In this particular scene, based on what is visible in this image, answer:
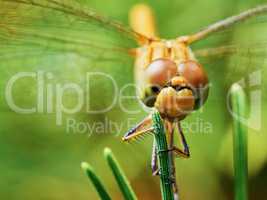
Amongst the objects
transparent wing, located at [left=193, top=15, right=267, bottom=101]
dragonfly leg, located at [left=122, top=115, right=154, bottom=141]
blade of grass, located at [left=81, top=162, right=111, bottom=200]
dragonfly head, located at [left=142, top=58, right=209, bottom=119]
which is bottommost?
blade of grass, located at [left=81, top=162, right=111, bottom=200]

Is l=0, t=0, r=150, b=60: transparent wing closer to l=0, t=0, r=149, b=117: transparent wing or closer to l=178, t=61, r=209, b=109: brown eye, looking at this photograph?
l=0, t=0, r=149, b=117: transparent wing

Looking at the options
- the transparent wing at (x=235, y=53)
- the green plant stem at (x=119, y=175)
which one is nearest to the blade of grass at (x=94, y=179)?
the green plant stem at (x=119, y=175)

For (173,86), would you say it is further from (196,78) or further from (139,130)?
(139,130)

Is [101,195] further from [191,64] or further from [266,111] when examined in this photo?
[266,111]

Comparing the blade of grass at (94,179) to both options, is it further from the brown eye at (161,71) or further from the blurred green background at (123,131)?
the blurred green background at (123,131)

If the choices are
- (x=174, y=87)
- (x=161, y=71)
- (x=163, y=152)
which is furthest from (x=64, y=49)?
(x=163, y=152)

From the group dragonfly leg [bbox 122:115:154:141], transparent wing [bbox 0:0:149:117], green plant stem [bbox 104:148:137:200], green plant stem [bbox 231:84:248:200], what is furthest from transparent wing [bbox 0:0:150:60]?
green plant stem [bbox 104:148:137:200]
